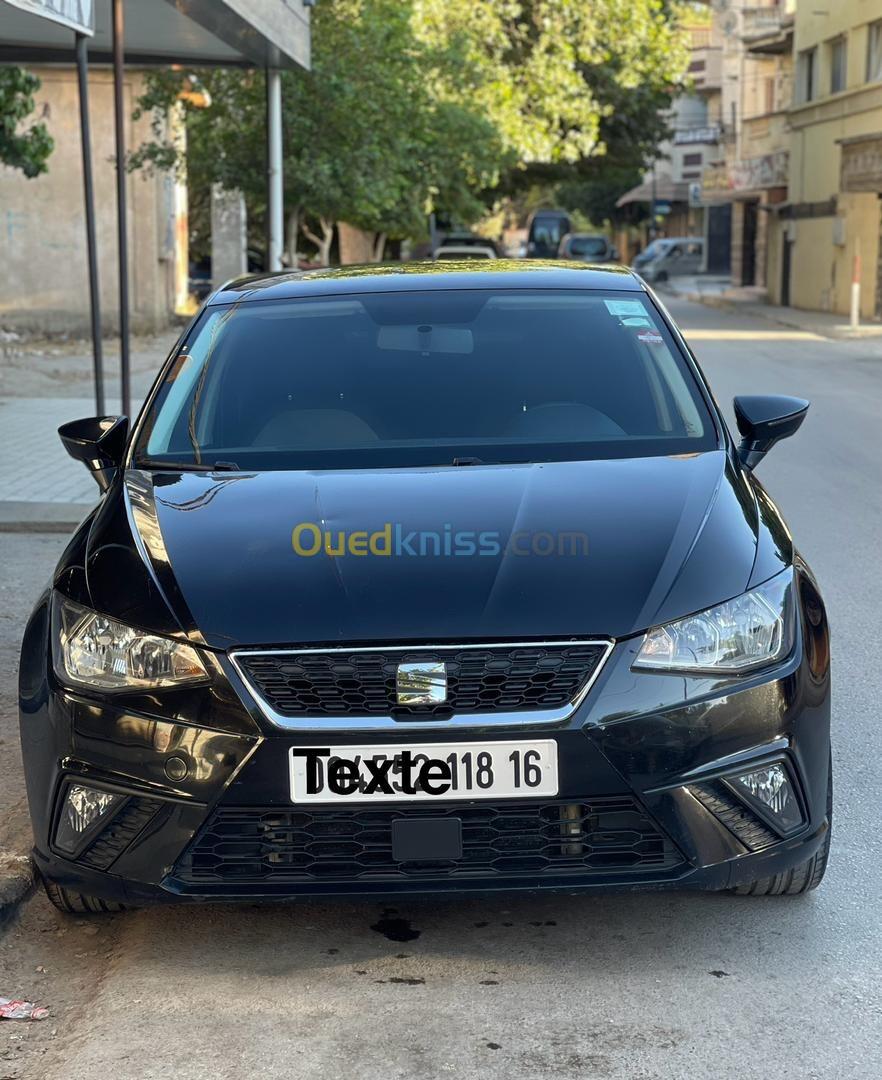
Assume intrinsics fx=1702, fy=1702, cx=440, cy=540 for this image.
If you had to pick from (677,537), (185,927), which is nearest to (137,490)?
(185,927)

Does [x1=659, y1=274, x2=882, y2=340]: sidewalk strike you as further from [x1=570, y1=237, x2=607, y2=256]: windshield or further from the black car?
the black car

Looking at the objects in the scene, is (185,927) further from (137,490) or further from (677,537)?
(677,537)

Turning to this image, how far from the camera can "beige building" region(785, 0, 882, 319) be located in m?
35.2

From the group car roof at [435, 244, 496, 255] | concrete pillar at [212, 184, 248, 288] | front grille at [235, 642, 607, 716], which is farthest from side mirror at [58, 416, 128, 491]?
car roof at [435, 244, 496, 255]

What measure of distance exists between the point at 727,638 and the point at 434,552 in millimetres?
676

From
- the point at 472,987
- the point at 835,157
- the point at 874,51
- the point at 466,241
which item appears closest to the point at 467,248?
the point at 466,241

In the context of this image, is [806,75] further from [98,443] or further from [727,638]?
[727,638]

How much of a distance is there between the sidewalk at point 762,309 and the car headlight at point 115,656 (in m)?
26.4

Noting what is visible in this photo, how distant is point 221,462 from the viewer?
462 cm

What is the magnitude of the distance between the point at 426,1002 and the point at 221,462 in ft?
5.47

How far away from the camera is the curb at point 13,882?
165 inches

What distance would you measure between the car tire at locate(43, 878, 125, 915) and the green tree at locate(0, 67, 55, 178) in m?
12.5

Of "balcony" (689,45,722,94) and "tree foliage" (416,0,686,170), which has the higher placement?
"balcony" (689,45,722,94)

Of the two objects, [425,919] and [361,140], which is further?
[361,140]
